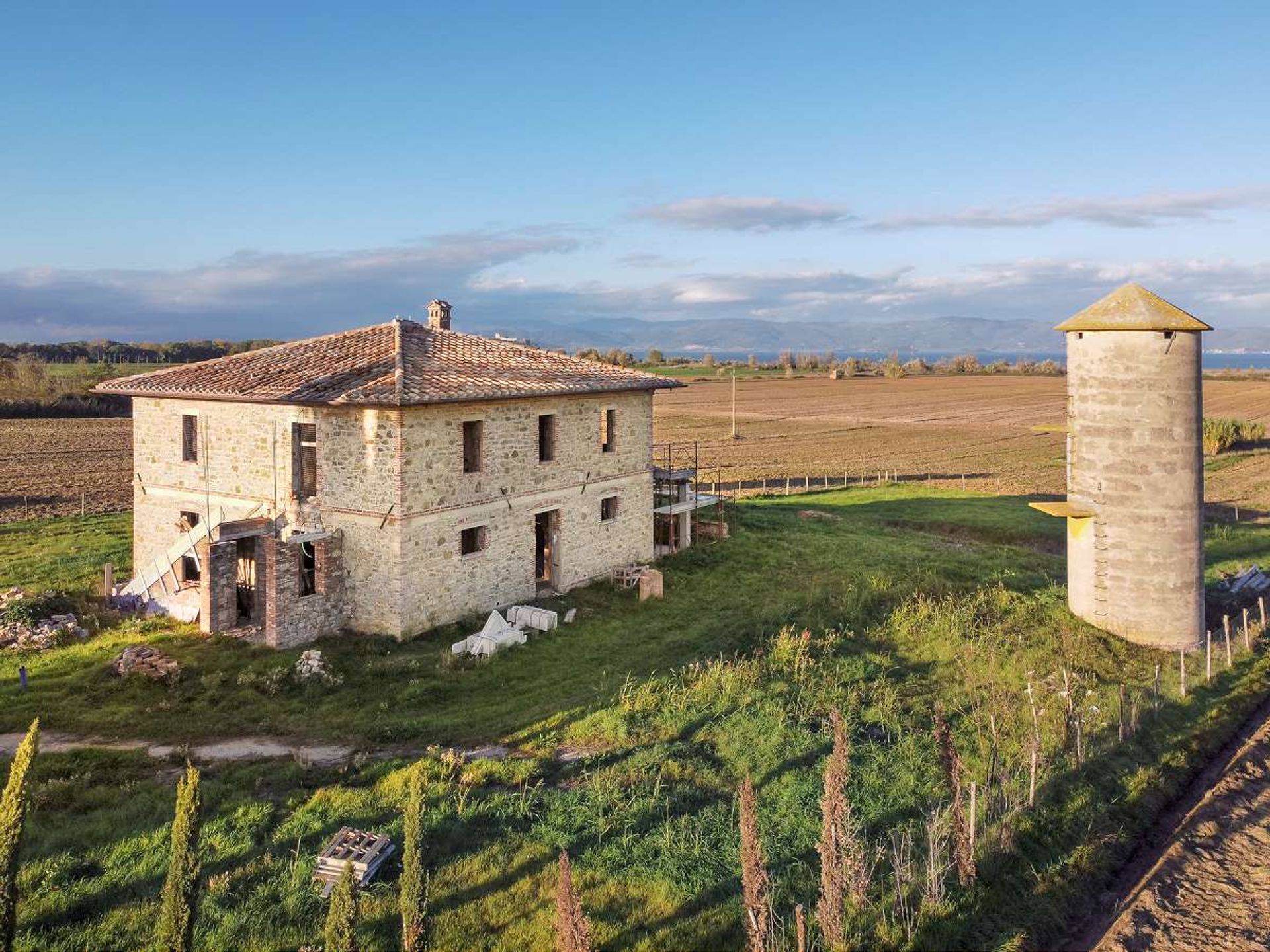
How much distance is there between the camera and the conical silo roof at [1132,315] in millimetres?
19156

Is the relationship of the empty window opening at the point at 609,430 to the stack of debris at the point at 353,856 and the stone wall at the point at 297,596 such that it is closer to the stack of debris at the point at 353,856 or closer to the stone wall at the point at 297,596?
the stone wall at the point at 297,596

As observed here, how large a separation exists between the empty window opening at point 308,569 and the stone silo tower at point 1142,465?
16.2 meters

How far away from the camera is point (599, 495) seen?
79.2ft

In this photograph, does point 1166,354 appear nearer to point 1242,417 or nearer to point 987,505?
point 987,505

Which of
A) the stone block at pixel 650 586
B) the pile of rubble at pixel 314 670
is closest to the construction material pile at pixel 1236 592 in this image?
A: the stone block at pixel 650 586

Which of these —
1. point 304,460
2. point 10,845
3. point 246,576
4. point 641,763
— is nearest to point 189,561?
point 246,576

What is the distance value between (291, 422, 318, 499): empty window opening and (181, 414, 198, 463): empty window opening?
3385 millimetres

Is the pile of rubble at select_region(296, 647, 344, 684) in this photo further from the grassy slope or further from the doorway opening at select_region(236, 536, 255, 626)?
the doorway opening at select_region(236, 536, 255, 626)

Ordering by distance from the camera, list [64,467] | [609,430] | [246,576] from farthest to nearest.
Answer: [64,467] < [609,430] < [246,576]

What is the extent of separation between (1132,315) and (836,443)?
39.9 meters

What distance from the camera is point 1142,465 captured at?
19.6 m

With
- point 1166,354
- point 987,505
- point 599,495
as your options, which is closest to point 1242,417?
point 987,505

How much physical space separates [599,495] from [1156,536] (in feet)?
42.6

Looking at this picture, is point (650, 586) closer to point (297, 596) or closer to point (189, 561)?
point (297, 596)
